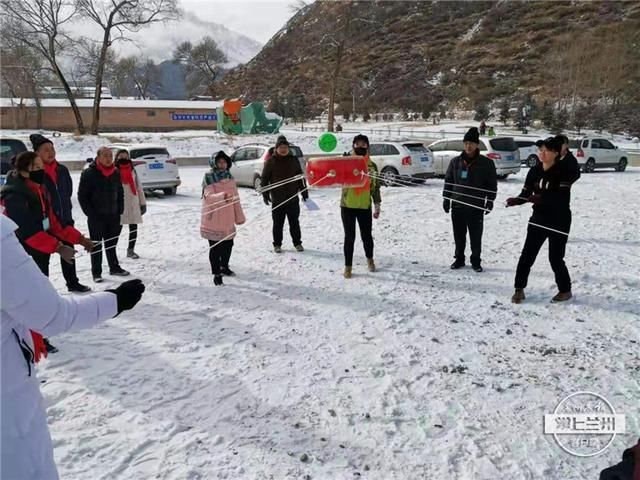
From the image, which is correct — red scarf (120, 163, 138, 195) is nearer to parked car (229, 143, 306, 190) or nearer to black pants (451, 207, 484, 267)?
black pants (451, 207, 484, 267)

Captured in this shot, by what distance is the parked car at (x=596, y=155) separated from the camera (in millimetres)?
20469

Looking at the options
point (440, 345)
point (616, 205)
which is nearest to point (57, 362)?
point (440, 345)

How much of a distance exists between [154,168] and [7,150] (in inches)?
178

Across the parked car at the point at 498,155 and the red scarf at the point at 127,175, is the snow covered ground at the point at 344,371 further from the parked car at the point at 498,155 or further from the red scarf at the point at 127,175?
the parked car at the point at 498,155

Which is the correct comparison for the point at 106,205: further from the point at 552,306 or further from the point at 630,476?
the point at 630,476

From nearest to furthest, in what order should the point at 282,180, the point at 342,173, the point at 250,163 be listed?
1. the point at 342,173
2. the point at 282,180
3. the point at 250,163

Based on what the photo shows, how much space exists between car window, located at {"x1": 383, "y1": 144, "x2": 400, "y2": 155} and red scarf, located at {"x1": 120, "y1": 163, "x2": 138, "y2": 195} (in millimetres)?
9915

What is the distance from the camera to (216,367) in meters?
3.93

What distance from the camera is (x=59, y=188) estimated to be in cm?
579

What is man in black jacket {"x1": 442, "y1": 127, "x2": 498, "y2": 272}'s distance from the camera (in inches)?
247

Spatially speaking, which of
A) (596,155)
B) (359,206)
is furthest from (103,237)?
(596,155)

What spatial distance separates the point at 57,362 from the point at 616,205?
11.3 metres

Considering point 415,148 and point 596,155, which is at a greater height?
point 415,148

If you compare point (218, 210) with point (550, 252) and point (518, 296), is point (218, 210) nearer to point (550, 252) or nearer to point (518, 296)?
point (518, 296)
